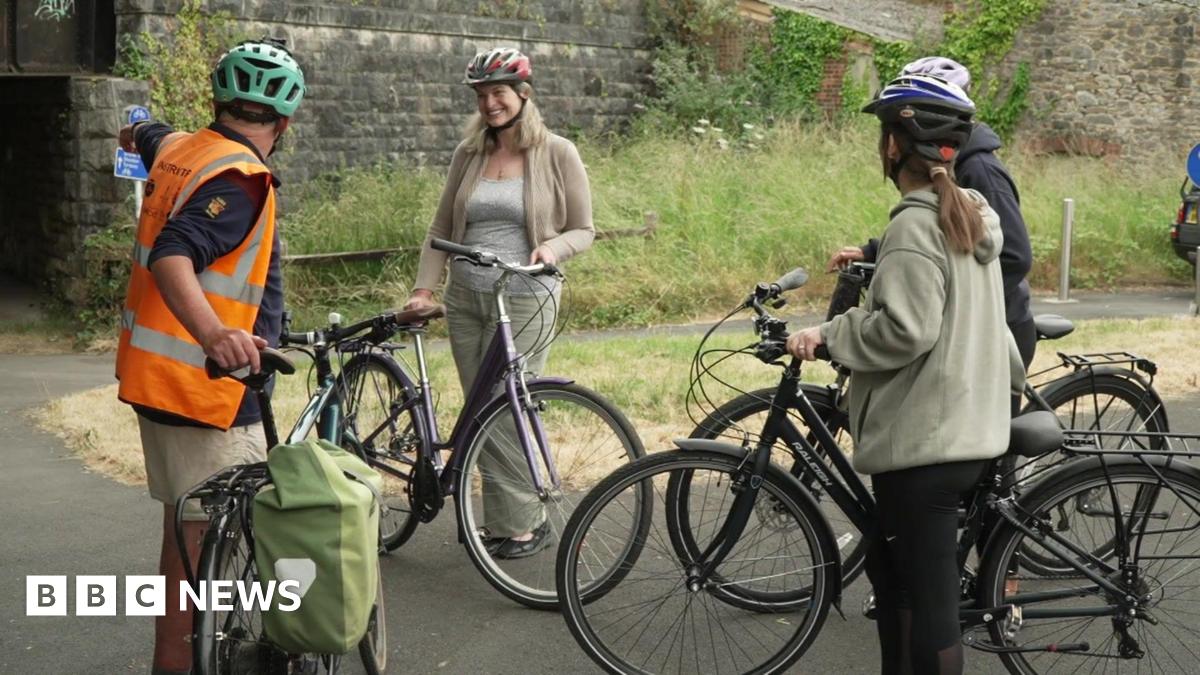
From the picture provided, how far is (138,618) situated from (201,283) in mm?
1941

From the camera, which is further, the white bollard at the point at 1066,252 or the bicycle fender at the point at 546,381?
the white bollard at the point at 1066,252

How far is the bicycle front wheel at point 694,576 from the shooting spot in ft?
14.6

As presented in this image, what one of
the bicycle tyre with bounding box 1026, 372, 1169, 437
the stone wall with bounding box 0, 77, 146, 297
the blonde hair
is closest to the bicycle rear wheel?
the blonde hair

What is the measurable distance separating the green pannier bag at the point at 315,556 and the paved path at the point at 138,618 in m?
0.96

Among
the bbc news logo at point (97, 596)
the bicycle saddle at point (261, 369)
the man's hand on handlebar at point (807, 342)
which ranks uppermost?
the man's hand on handlebar at point (807, 342)

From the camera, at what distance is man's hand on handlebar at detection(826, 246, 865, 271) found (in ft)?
17.4

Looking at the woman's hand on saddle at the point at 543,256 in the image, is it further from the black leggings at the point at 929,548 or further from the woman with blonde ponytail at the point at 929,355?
the black leggings at the point at 929,548

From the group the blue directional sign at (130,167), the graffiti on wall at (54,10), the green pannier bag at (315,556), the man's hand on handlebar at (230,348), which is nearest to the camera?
the green pannier bag at (315,556)

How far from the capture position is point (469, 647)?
5055mm

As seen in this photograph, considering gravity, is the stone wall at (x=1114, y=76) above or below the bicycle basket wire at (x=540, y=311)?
above

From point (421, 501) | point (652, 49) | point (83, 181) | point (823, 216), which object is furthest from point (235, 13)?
point (421, 501)

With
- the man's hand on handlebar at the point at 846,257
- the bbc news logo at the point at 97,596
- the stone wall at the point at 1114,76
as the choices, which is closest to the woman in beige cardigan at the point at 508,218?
the man's hand on handlebar at the point at 846,257

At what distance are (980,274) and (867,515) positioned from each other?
88cm

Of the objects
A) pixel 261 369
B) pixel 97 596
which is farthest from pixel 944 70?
pixel 97 596
